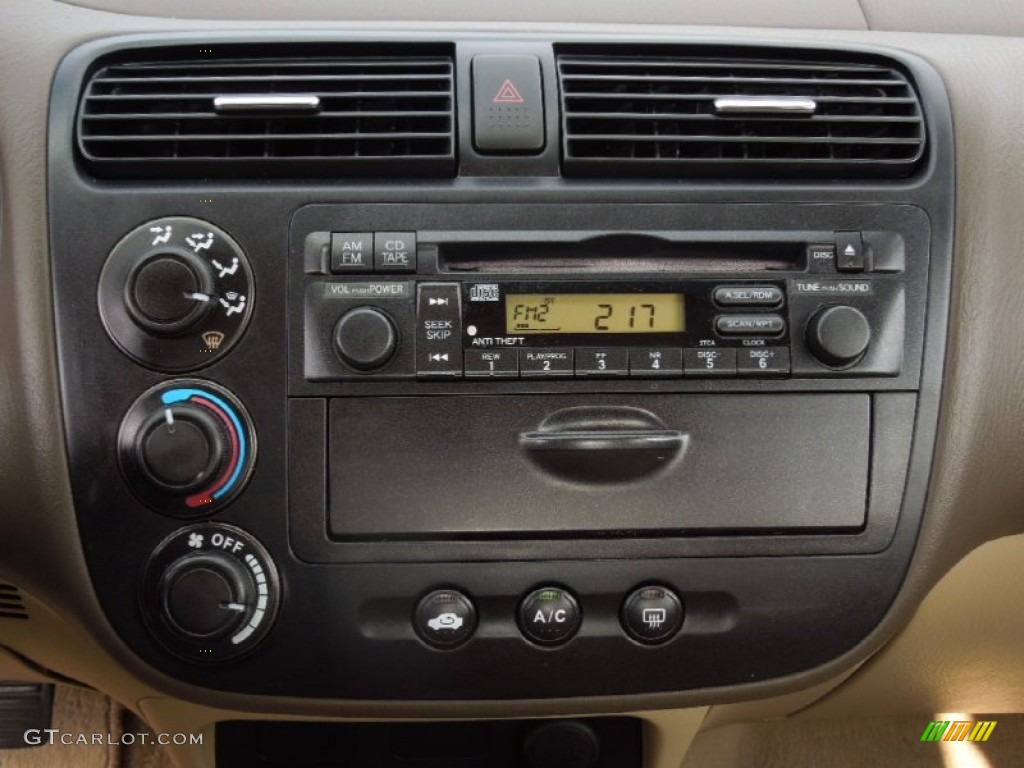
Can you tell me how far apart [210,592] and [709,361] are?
562 millimetres

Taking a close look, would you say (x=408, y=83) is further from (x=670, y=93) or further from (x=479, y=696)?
(x=479, y=696)

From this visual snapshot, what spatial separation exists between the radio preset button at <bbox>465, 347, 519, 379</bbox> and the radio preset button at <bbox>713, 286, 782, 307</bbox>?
0.22 meters

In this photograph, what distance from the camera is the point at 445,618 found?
1.03 m

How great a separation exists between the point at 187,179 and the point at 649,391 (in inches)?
21.0

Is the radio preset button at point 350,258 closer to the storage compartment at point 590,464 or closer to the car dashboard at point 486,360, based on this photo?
the car dashboard at point 486,360

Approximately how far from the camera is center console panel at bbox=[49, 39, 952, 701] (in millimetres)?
1004

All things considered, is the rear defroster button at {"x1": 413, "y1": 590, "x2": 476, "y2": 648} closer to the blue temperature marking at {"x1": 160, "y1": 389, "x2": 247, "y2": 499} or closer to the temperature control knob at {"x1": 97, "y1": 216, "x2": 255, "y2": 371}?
the blue temperature marking at {"x1": 160, "y1": 389, "x2": 247, "y2": 499}

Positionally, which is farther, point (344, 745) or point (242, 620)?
point (344, 745)

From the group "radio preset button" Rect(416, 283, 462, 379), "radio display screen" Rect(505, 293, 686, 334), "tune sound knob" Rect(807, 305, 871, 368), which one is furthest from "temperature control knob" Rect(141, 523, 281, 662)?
"tune sound knob" Rect(807, 305, 871, 368)

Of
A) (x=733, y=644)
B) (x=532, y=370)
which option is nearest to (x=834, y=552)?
(x=733, y=644)

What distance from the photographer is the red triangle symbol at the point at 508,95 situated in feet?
3.40

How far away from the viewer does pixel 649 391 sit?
3.37 feet

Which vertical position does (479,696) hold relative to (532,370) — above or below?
below

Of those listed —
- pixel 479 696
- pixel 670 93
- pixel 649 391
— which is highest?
pixel 670 93
